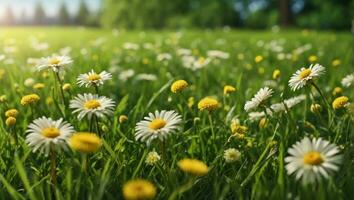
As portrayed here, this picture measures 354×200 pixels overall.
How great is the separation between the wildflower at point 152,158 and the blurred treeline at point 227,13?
51.4 feet

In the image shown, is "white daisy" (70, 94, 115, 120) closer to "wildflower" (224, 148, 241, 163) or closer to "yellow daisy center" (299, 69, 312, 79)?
"wildflower" (224, 148, 241, 163)

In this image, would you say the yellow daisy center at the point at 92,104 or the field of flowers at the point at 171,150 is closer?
the field of flowers at the point at 171,150

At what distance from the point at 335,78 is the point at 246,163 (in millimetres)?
1855

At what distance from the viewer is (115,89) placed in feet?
10.6

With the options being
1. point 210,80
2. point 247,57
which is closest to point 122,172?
point 210,80

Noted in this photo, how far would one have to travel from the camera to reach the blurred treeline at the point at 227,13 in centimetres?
2042

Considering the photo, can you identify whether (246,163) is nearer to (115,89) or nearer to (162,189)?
(162,189)

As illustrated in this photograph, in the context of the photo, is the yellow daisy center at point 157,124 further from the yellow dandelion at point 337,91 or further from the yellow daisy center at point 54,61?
the yellow dandelion at point 337,91

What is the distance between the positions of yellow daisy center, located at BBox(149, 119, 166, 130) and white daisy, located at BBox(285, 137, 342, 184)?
41 cm

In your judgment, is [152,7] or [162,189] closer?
[162,189]

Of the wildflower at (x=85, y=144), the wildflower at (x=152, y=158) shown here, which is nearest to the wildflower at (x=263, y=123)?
the wildflower at (x=152, y=158)

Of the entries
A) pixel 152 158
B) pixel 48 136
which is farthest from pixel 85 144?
pixel 152 158

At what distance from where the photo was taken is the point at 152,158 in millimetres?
1680

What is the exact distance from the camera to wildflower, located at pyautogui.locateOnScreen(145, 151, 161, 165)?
1.67 meters
